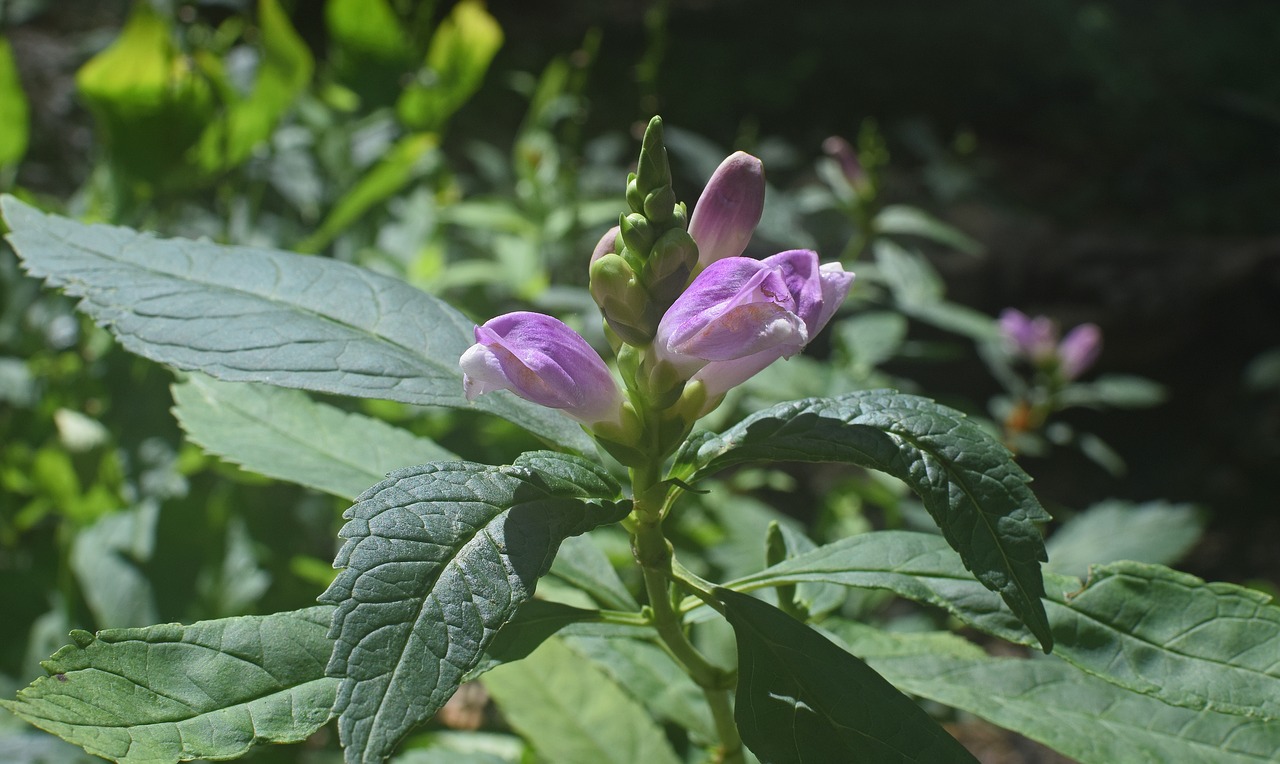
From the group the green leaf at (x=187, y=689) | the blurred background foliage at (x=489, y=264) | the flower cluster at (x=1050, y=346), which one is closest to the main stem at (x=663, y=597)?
the green leaf at (x=187, y=689)

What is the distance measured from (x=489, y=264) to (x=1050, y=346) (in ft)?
4.67

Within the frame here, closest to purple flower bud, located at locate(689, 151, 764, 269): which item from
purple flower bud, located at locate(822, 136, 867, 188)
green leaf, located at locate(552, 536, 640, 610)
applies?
green leaf, located at locate(552, 536, 640, 610)

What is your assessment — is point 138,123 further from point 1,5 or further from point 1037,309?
point 1037,309

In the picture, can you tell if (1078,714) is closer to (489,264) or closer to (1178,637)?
(1178,637)

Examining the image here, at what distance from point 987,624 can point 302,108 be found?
2.34m

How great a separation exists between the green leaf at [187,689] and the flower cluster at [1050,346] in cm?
208

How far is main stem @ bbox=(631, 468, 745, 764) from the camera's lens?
0.79 metres

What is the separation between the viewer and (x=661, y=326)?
0.72 metres

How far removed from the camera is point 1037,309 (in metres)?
5.34

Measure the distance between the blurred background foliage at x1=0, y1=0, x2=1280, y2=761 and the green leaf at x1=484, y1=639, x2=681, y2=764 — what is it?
55cm

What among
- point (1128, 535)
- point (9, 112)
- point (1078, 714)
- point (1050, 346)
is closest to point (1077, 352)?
point (1050, 346)

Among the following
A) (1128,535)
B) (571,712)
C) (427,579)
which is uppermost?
(427,579)

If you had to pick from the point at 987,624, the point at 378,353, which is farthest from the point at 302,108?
the point at 987,624

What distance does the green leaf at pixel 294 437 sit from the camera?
0.94m
